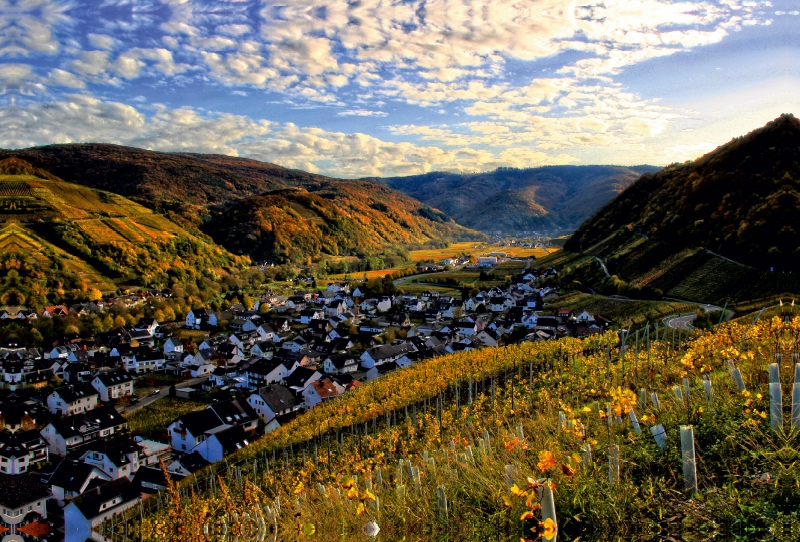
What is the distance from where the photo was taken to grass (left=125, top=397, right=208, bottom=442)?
28.0 m

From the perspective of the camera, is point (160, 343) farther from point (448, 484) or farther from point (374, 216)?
point (374, 216)

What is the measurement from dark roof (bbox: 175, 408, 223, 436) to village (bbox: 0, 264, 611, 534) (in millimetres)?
75

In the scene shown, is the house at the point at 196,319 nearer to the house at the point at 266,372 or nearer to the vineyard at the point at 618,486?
the house at the point at 266,372

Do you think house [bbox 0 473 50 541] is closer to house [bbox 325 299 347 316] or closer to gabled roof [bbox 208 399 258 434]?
gabled roof [bbox 208 399 258 434]

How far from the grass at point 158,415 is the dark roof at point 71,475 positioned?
476cm

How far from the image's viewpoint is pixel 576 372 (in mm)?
17797

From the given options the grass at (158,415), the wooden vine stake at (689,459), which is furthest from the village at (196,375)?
the wooden vine stake at (689,459)

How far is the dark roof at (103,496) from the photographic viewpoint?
1920 cm

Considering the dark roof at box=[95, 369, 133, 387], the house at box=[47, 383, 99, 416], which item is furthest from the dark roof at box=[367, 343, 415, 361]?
the house at box=[47, 383, 99, 416]

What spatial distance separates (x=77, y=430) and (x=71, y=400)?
5.75 m

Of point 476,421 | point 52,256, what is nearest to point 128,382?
point 476,421

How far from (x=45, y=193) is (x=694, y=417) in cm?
11310

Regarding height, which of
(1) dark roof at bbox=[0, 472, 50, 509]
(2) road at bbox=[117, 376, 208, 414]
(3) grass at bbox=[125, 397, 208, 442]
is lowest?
(2) road at bbox=[117, 376, 208, 414]

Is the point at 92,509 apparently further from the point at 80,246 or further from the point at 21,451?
the point at 80,246
